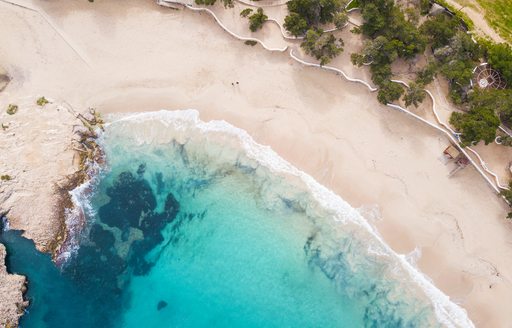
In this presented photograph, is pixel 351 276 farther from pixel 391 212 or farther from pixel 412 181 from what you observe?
pixel 412 181

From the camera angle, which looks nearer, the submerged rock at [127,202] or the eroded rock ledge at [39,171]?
the eroded rock ledge at [39,171]

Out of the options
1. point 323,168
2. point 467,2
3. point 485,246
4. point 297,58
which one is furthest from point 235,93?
point 485,246

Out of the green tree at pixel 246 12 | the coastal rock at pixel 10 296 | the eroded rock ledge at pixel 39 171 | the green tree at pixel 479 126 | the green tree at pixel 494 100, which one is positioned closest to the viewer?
the green tree at pixel 479 126

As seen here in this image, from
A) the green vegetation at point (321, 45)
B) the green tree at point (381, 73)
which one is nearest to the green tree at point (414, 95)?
the green tree at point (381, 73)

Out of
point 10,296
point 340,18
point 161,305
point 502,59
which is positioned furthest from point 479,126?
point 10,296

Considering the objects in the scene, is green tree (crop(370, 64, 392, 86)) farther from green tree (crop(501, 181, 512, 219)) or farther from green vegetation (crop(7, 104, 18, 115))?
green vegetation (crop(7, 104, 18, 115))

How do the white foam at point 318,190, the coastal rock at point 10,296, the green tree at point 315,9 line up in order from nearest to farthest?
the coastal rock at point 10,296 → the green tree at point 315,9 → the white foam at point 318,190

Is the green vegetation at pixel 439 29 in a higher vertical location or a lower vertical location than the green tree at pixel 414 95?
higher

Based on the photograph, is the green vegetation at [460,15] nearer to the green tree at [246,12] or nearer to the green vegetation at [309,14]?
the green vegetation at [309,14]
